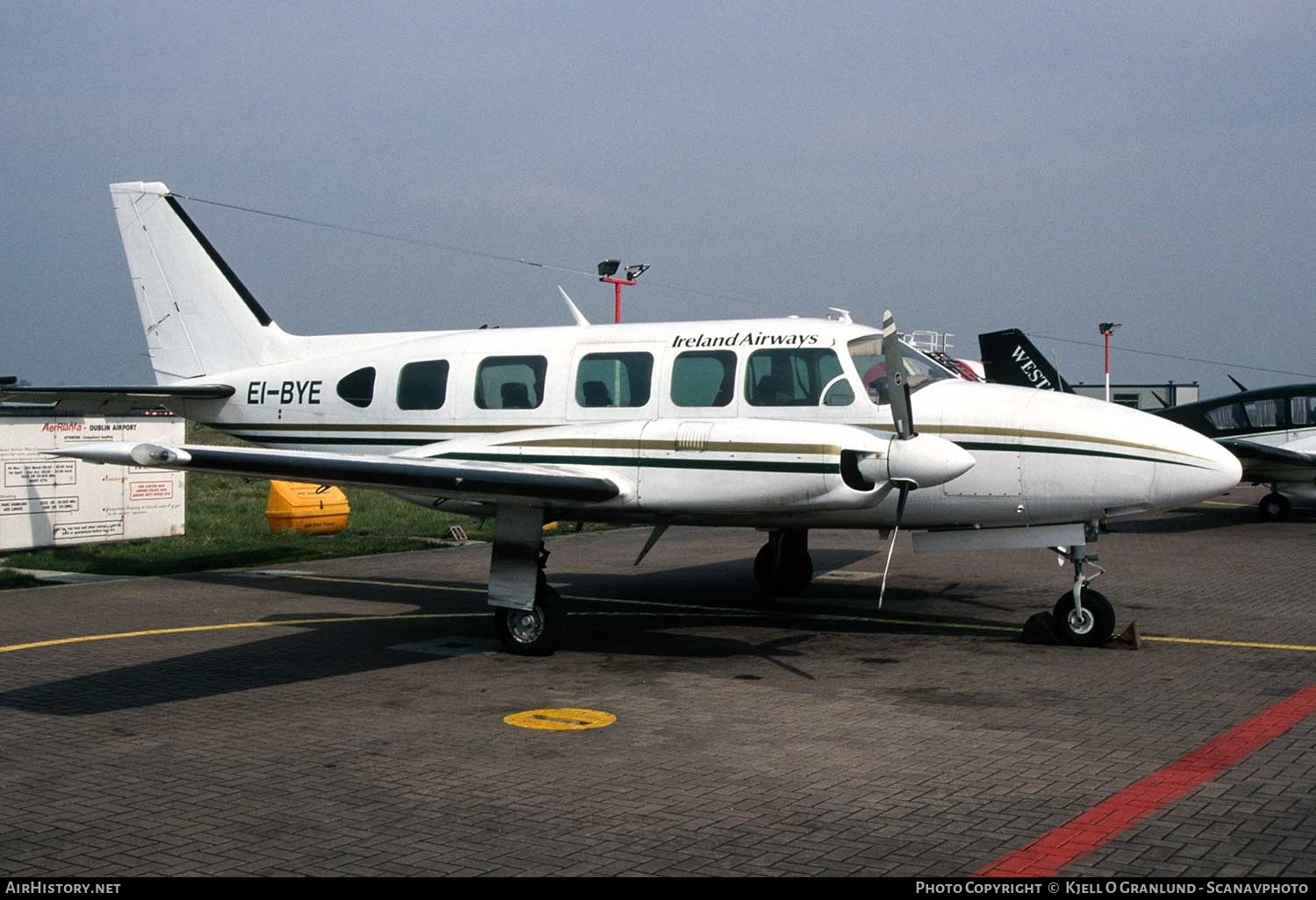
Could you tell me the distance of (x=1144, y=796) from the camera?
22.1ft

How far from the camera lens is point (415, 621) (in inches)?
529

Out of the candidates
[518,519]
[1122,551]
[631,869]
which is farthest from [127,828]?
[1122,551]

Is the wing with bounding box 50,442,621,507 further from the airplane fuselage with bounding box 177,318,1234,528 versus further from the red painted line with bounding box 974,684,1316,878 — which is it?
the red painted line with bounding box 974,684,1316,878

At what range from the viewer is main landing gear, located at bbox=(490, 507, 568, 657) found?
1136 centimetres

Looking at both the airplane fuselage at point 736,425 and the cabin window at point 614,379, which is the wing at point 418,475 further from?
the cabin window at point 614,379

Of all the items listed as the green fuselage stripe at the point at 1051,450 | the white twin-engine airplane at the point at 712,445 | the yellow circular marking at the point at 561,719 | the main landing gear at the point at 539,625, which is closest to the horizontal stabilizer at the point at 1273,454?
the white twin-engine airplane at the point at 712,445

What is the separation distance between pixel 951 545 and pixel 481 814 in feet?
20.1

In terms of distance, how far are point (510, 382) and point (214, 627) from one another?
13.1 feet

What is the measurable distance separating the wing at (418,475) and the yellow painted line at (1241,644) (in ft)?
17.8

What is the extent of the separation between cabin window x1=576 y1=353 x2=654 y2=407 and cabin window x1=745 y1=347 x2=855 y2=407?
3.53ft

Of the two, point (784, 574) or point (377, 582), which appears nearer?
point (784, 574)

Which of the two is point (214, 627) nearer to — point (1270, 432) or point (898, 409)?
point (898, 409)

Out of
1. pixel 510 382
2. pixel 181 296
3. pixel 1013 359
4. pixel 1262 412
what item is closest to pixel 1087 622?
pixel 510 382
